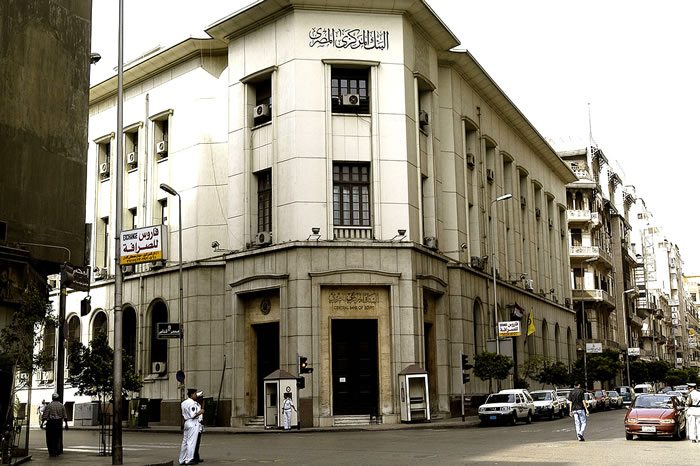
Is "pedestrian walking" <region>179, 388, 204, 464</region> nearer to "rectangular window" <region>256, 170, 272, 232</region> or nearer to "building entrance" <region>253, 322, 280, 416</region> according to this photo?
"building entrance" <region>253, 322, 280, 416</region>

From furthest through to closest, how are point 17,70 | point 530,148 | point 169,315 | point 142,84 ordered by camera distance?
point 530,148 < point 142,84 < point 169,315 < point 17,70

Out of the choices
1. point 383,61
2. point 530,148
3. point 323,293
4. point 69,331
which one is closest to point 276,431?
point 323,293

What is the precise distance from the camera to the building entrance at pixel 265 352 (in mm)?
40094

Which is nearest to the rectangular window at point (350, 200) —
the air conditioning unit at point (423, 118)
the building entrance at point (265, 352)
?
the air conditioning unit at point (423, 118)

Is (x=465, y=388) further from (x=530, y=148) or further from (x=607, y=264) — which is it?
(x=607, y=264)

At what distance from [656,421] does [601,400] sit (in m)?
34.0

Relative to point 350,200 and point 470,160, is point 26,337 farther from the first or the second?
point 470,160

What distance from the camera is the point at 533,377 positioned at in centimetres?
5472

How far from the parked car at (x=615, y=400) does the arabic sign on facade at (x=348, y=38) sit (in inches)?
1324

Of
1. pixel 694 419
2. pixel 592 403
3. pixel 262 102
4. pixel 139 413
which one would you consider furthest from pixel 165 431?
pixel 592 403

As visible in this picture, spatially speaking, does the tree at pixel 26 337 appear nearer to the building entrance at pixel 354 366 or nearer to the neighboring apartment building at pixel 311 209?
the neighboring apartment building at pixel 311 209

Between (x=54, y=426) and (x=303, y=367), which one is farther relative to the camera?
(x=303, y=367)

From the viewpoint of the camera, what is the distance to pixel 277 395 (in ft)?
120

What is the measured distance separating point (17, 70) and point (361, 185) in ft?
59.5
